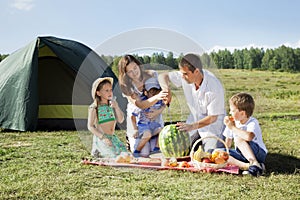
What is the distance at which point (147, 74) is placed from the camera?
14.1 ft

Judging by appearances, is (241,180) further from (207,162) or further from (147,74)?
(147,74)

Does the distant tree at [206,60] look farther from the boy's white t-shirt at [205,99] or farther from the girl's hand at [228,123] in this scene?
the girl's hand at [228,123]

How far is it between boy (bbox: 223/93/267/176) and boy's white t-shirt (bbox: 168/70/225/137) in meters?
0.15

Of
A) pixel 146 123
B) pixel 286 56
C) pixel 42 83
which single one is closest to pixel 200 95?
pixel 146 123

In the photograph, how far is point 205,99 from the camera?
4.05m

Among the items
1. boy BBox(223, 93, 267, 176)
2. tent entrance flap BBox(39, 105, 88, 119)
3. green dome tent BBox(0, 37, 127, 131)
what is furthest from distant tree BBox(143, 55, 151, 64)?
tent entrance flap BBox(39, 105, 88, 119)

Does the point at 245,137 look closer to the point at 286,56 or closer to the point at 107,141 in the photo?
the point at 107,141

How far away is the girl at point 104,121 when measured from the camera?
4.34 meters

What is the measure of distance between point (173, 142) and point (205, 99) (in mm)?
546

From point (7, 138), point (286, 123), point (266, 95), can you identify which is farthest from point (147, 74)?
point (266, 95)

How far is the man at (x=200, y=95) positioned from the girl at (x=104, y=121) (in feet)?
2.46

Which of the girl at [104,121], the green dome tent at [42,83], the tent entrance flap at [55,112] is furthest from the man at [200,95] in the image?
the tent entrance flap at [55,112]

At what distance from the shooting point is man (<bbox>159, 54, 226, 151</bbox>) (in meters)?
3.90

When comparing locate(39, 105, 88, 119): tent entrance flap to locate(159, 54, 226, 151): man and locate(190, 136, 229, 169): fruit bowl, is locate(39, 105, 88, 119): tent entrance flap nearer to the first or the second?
locate(159, 54, 226, 151): man
